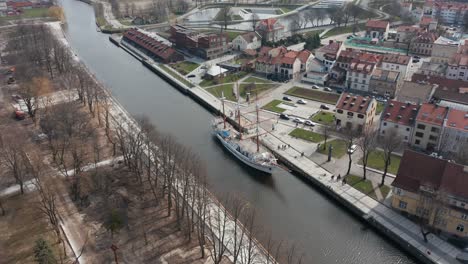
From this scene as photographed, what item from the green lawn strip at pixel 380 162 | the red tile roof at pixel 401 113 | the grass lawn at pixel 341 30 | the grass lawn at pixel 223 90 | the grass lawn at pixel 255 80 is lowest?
the green lawn strip at pixel 380 162

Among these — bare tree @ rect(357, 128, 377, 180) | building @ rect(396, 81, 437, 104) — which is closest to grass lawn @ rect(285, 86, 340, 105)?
building @ rect(396, 81, 437, 104)

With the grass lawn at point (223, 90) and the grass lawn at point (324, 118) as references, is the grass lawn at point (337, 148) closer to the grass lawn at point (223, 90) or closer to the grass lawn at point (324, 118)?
the grass lawn at point (324, 118)

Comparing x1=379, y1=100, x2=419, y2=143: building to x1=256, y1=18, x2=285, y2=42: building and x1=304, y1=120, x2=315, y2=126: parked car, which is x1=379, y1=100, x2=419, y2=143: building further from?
x1=256, y1=18, x2=285, y2=42: building

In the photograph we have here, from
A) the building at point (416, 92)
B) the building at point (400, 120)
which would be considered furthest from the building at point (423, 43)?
the building at point (400, 120)

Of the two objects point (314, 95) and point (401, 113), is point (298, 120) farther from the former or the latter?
point (401, 113)

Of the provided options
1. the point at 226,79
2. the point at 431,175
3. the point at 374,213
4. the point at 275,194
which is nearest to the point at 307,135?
the point at 275,194
